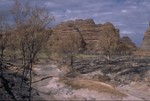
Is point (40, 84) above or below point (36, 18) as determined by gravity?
below

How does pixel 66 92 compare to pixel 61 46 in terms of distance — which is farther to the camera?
pixel 61 46

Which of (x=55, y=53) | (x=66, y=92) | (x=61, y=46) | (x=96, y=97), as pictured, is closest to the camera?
(x=96, y=97)

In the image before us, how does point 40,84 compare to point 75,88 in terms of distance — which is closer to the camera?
point 75,88

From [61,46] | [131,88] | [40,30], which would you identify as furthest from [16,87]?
[61,46]

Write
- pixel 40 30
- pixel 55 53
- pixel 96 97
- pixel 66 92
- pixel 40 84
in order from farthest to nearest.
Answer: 1. pixel 55 53
2. pixel 40 84
3. pixel 66 92
4. pixel 96 97
5. pixel 40 30

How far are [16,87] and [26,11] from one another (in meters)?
9.38

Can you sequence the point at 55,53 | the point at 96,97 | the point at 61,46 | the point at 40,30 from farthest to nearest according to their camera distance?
the point at 55,53
the point at 61,46
the point at 96,97
the point at 40,30

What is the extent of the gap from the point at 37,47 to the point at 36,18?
9.69 feet

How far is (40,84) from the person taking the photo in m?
51.8

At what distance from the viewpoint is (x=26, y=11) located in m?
37.7

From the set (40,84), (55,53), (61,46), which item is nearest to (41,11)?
(40,84)

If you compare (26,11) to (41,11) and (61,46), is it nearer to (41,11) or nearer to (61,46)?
(41,11)

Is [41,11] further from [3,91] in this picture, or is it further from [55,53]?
[55,53]

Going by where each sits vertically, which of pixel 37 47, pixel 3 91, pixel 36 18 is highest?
pixel 36 18
